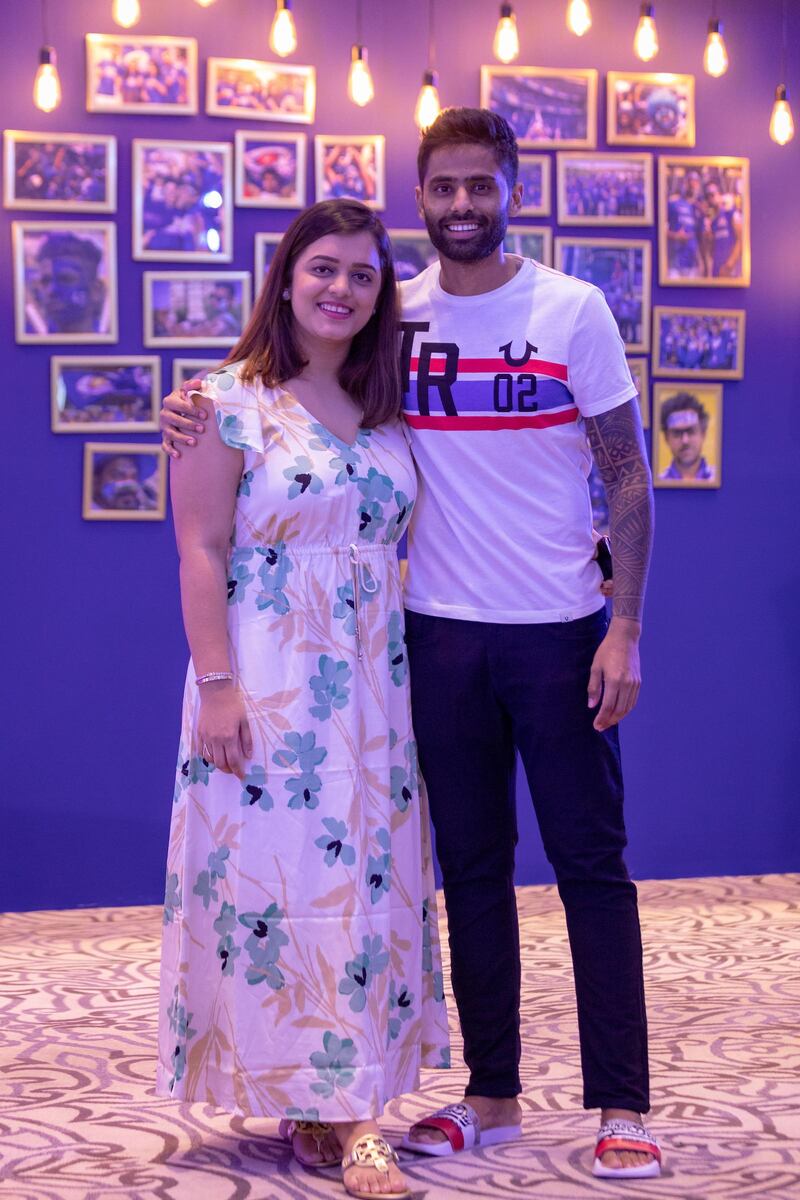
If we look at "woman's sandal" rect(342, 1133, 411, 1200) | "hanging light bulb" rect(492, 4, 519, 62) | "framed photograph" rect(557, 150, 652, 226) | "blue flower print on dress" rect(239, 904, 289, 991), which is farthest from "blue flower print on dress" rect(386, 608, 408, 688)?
"framed photograph" rect(557, 150, 652, 226)

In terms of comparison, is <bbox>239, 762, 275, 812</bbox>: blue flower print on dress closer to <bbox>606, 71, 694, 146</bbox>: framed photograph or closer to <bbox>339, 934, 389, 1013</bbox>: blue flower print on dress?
<bbox>339, 934, 389, 1013</bbox>: blue flower print on dress

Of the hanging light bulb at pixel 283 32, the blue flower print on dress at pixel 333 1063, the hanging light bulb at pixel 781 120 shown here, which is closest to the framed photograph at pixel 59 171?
the hanging light bulb at pixel 283 32

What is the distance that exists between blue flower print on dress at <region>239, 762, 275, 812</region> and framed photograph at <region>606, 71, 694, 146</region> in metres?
3.01

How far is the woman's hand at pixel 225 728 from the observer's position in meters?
2.27

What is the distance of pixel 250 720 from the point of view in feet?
7.54

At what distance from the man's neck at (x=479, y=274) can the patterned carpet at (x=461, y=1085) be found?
4.68ft

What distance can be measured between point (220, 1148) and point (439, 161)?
1681 mm

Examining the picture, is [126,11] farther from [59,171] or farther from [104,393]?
[104,393]

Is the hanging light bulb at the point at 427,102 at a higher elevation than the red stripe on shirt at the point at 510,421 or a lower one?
higher

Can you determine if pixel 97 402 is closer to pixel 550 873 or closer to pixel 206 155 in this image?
pixel 206 155

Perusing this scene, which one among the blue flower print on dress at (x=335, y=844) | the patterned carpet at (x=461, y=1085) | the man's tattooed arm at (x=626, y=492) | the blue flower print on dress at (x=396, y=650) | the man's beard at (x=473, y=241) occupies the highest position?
the man's beard at (x=473, y=241)

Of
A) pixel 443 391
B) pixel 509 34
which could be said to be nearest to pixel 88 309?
pixel 509 34

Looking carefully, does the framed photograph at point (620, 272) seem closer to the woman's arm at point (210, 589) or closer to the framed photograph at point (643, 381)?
the framed photograph at point (643, 381)

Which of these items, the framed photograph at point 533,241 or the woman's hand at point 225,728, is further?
the framed photograph at point 533,241
